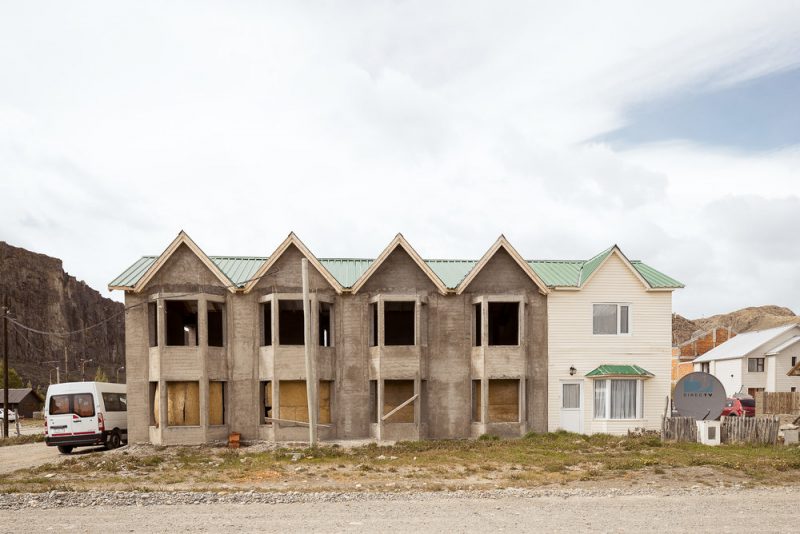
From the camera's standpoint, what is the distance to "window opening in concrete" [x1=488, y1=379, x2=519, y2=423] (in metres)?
30.3

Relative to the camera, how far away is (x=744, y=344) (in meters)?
71.7

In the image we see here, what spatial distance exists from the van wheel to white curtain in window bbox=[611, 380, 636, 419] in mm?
22305

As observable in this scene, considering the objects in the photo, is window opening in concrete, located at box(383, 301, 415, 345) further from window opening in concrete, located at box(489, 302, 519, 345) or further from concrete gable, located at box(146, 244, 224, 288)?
concrete gable, located at box(146, 244, 224, 288)

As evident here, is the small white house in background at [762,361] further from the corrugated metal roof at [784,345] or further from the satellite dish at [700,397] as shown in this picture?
the satellite dish at [700,397]

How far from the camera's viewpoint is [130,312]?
29.0 metres

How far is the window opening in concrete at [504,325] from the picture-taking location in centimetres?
3325

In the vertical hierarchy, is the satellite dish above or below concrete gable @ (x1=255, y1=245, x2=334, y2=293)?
below

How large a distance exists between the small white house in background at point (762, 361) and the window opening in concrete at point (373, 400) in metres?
50.3

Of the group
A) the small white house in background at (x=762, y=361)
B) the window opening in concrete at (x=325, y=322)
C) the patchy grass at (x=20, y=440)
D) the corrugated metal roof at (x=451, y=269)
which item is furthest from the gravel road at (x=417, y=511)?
the small white house in background at (x=762, y=361)

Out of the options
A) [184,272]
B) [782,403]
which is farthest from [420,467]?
[782,403]

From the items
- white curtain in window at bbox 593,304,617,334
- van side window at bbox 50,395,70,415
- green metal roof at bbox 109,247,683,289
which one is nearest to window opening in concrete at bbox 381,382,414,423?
green metal roof at bbox 109,247,683,289

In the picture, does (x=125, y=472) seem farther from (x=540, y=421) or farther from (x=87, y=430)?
(x=540, y=421)

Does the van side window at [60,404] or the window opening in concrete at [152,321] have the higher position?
the window opening in concrete at [152,321]

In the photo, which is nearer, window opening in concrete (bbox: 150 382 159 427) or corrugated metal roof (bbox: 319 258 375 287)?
window opening in concrete (bbox: 150 382 159 427)
